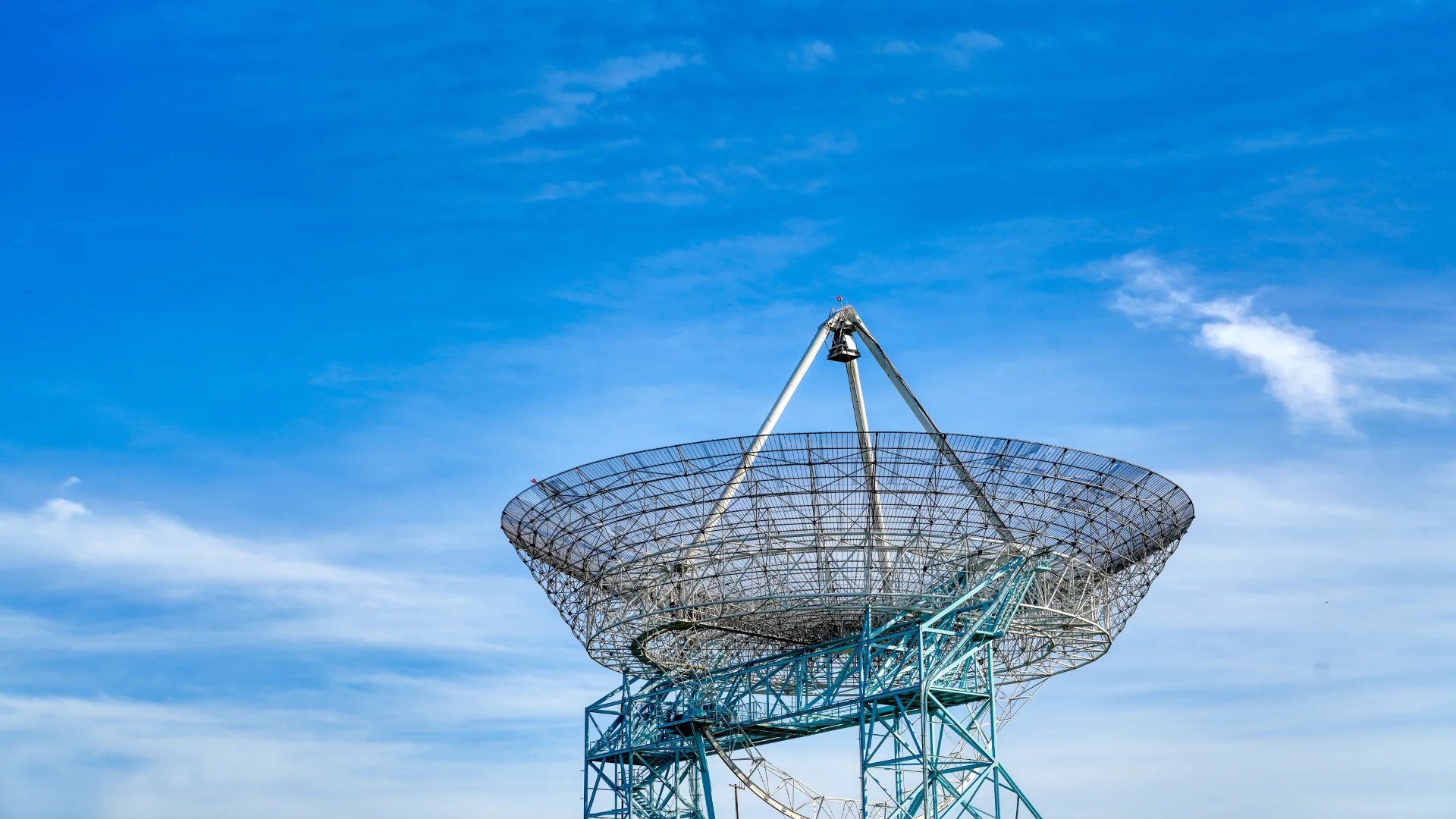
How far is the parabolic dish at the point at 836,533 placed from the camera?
64625mm

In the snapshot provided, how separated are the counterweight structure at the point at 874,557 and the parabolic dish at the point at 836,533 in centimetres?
8

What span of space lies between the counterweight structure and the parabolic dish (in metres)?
0.08

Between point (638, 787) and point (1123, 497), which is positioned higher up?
point (1123, 497)

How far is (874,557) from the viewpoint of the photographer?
67.8 m

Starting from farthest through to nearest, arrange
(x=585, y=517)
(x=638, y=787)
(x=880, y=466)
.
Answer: (x=638, y=787)
(x=585, y=517)
(x=880, y=466)

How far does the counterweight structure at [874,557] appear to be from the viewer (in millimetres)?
64688

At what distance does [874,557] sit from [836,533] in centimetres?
309

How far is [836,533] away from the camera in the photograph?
65438mm

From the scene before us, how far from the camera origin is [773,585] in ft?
223

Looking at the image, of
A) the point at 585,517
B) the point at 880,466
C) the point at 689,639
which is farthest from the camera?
the point at 689,639

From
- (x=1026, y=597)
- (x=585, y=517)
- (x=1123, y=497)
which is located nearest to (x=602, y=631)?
(x=585, y=517)

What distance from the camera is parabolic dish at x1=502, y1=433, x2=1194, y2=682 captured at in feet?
212

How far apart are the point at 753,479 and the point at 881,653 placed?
12.5m

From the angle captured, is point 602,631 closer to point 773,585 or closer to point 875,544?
point 773,585
